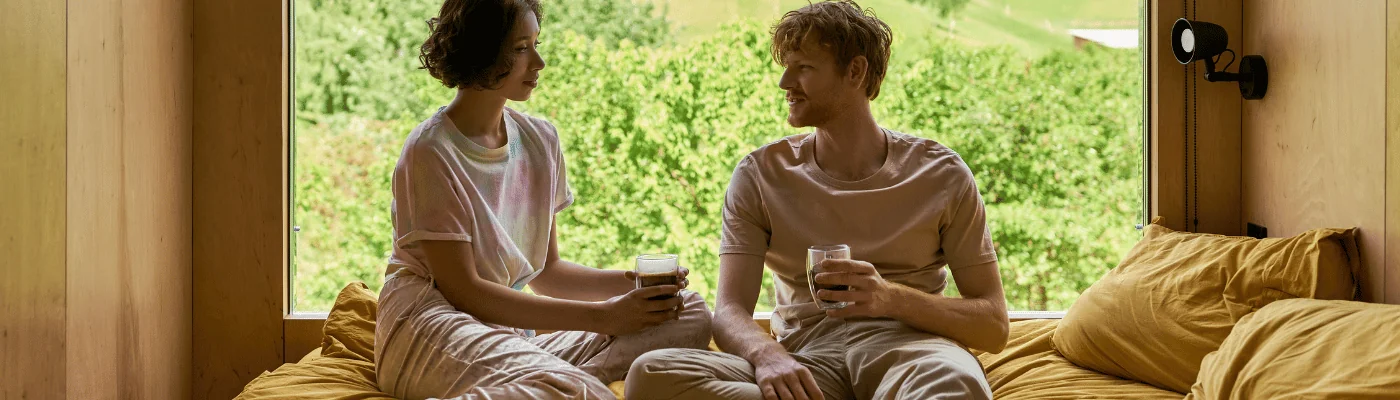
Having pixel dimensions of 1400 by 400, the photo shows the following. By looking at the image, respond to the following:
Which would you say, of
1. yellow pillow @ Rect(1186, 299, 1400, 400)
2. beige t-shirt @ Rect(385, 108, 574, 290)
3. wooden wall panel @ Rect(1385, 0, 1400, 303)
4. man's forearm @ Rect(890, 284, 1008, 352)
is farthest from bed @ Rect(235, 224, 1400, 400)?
beige t-shirt @ Rect(385, 108, 574, 290)

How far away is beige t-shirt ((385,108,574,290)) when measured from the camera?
217cm

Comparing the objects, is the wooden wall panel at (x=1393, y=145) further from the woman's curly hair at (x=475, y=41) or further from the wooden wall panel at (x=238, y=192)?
the wooden wall panel at (x=238, y=192)

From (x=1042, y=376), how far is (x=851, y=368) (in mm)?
600

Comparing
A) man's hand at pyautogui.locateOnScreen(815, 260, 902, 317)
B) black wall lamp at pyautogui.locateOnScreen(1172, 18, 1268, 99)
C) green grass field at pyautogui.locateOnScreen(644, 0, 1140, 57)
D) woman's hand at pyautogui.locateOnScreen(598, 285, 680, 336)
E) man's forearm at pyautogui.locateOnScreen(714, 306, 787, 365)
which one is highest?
green grass field at pyautogui.locateOnScreen(644, 0, 1140, 57)

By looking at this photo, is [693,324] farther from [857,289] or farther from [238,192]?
[238,192]

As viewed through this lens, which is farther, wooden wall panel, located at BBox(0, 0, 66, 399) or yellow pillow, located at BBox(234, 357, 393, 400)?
yellow pillow, located at BBox(234, 357, 393, 400)

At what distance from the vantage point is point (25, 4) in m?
2.12

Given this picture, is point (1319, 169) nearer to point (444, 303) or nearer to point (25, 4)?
point (444, 303)

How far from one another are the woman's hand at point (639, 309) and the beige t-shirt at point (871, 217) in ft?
0.58

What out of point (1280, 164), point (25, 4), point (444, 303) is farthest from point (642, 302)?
point (1280, 164)

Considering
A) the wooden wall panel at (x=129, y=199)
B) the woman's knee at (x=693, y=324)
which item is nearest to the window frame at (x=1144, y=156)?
the wooden wall panel at (x=129, y=199)

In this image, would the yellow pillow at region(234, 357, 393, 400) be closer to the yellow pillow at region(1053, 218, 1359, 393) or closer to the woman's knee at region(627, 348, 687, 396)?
the woman's knee at region(627, 348, 687, 396)

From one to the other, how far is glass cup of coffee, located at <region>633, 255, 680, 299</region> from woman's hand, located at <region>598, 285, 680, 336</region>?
0.5 inches

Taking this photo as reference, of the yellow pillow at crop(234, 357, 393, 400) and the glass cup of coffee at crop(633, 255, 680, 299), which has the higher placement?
the glass cup of coffee at crop(633, 255, 680, 299)
